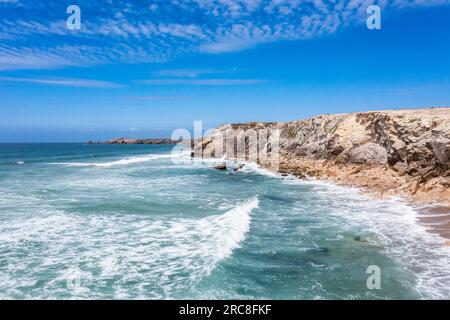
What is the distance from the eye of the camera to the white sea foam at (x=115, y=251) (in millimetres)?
11422

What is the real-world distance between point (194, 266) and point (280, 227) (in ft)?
21.6

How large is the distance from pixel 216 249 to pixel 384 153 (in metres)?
24.6

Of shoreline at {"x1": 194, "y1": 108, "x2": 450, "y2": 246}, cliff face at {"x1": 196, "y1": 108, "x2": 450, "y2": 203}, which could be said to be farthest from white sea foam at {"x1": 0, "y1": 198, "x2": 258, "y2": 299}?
cliff face at {"x1": 196, "y1": 108, "x2": 450, "y2": 203}

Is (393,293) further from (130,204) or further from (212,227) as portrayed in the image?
Result: (130,204)

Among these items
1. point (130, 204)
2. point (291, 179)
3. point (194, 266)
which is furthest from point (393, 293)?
point (291, 179)

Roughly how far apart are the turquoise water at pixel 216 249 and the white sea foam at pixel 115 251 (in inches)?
1.8

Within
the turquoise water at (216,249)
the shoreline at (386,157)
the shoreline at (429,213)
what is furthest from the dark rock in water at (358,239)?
the shoreline at (386,157)

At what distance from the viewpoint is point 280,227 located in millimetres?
18375

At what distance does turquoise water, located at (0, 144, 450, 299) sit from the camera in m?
11.1

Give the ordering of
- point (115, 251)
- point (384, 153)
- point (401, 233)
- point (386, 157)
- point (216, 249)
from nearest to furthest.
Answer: point (115, 251), point (216, 249), point (401, 233), point (386, 157), point (384, 153)

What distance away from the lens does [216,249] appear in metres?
15.0

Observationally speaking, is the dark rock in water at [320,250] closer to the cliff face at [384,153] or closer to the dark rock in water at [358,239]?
the dark rock in water at [358,239]

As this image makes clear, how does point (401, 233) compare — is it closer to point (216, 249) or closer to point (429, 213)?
point (429, 213)


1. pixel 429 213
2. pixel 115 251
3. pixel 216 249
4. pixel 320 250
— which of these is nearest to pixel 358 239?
pixel 320 250
